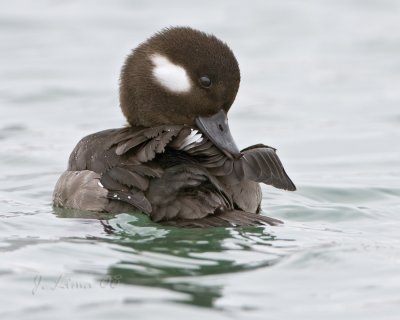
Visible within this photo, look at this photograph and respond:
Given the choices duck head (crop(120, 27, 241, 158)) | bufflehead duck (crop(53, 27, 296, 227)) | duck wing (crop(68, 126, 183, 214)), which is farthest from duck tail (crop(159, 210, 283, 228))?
duck head (crop(120, 27, 241, 158))

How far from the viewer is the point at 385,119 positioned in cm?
1312

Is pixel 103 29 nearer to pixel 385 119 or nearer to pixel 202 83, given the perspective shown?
pixel 385 119

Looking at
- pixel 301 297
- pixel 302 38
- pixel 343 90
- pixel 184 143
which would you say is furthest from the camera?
Answer: pixel 302 38

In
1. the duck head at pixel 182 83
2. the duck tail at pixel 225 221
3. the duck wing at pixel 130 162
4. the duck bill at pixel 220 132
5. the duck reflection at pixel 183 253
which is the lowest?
the duck reflection at pixel 183 253

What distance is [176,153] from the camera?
24.3 ft

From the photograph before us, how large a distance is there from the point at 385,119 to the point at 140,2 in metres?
5.82

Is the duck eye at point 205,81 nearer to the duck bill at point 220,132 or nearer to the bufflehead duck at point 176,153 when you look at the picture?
the bufflehead duck at point 176,153

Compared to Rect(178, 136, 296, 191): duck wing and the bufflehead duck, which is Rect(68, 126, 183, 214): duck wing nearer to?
the bufflehead duck

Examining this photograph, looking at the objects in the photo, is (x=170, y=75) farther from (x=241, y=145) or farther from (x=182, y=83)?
(x=241, y=145)

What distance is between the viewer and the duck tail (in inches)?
283

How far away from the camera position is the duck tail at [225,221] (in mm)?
7180

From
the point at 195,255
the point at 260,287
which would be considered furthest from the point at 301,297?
the point at 195,255

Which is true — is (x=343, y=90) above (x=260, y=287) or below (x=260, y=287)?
above

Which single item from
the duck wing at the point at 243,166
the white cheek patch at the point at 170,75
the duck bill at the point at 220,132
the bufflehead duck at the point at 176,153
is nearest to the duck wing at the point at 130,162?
the bufflehead duck at the point at 176,153
